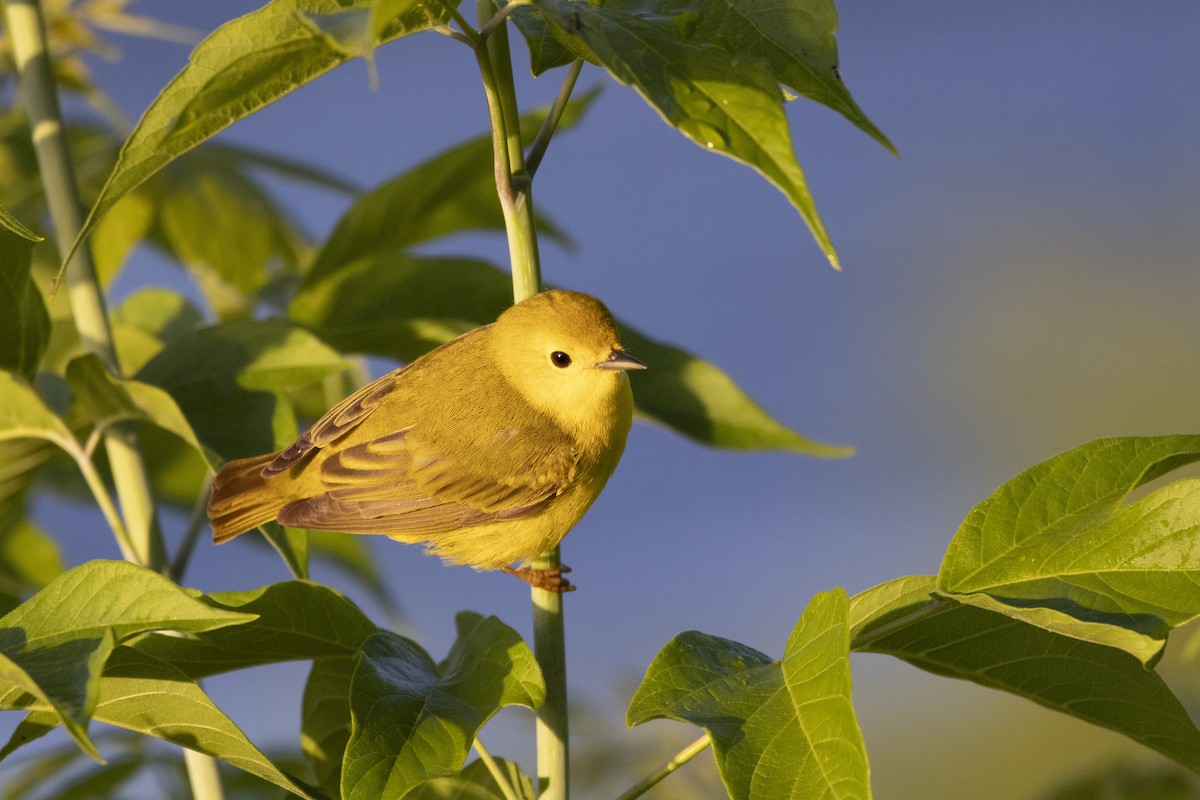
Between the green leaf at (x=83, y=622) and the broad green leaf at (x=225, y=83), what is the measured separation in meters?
0.32

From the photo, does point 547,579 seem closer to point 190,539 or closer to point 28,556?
point 190,539

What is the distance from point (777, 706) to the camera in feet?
3.57

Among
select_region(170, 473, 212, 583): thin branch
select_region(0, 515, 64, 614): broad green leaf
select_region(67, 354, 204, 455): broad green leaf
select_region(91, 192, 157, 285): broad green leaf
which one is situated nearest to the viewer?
select_region(67, 354, 204, 455): broad green leaf

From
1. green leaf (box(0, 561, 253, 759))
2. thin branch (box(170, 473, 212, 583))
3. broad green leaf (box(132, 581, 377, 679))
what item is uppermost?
thin branch (box(170, 473, 212, 583))

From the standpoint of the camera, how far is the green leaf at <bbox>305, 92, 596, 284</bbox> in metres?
1.99

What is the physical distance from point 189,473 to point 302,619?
128 centimetres

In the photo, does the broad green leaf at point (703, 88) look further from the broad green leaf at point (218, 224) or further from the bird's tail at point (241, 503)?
the broad green leaf at point (218, 224)

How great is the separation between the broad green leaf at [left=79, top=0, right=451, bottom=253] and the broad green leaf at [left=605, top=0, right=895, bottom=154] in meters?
0.29

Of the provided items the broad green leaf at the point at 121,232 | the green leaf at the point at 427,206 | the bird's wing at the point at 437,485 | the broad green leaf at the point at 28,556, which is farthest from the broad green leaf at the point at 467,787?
the broad green leaf at the point at 121,232

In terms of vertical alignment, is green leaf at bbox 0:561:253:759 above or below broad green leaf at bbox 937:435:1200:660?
above

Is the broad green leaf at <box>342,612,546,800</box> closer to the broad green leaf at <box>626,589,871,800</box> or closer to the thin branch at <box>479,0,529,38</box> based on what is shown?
the broad green leaf at <box>626,589,871,800</box>

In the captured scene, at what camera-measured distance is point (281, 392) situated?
1.64 m

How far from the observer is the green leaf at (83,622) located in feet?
3.15

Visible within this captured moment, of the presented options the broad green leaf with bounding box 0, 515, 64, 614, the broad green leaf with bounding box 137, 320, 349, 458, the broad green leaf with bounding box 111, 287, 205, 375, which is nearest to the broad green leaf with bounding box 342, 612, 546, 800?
the broad green leaf with bounding box 137, 320, 349, 458
